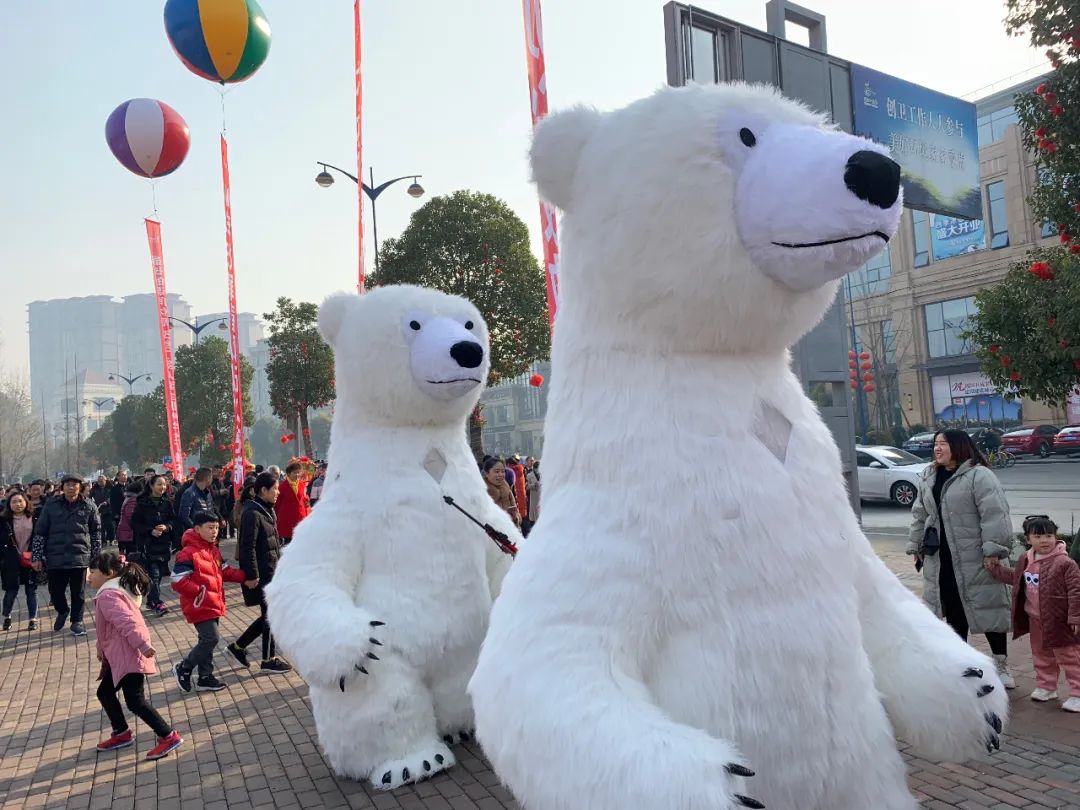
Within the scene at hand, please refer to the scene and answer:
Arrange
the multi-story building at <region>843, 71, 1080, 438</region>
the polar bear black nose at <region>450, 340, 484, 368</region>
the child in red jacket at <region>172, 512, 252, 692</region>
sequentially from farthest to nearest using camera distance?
the multi-story building at <region>843, 71, 1080, 438</region>
the child in red jacket at <region>172, 512, 252, 692</region>
the polar bear black nose at <region>450, 340, 484, 368</region>

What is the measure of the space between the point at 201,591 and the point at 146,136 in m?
11.2

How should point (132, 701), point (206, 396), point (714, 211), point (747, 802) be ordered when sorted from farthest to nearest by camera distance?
1. point (206, 396)
2. point (132, 701)
3. point (714, 211)
4. point (747, 802)

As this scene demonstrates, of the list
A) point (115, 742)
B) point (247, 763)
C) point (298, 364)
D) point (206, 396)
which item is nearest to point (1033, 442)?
point (298, 364)

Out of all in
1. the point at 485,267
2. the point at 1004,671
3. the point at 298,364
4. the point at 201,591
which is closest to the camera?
the point at 1004,671

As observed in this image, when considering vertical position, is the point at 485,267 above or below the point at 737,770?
above

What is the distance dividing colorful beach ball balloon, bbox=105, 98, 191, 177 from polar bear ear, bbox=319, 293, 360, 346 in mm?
12023

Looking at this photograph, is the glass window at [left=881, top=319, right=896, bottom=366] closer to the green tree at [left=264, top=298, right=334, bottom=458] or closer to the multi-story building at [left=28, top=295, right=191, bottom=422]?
the green tree at [left=264, top=298, right=334, bottom=458]

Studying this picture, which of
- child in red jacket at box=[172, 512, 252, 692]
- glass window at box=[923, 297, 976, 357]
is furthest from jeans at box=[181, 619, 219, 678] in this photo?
glass window at box=[923, 297, 976, 357]

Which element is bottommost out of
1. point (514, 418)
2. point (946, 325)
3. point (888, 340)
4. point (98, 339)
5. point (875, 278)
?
point (514, 418)

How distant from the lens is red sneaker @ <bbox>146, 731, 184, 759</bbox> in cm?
469

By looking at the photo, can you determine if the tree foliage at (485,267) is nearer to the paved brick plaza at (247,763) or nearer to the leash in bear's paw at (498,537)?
the paved brick plaza at (247,763)

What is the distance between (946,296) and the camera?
117 ft

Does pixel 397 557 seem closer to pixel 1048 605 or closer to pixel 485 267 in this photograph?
pixel 1048 605

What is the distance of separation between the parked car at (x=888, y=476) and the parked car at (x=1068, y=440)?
417 inches
